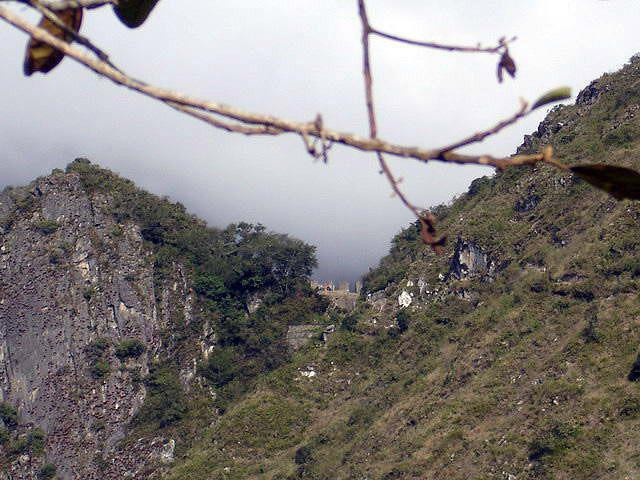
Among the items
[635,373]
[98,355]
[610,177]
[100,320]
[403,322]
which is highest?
[100,320]

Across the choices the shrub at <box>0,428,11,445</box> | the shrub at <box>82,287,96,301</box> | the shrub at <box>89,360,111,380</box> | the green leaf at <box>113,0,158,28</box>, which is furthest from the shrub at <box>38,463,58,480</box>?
the green leaf at <box>113,0,158,28</box>

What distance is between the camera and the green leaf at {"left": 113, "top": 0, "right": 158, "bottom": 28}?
1.29m

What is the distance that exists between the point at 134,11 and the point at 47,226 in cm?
2699

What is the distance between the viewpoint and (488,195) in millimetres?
24516

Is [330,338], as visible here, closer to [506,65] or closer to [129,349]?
[129,349]

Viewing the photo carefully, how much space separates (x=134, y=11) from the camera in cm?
131

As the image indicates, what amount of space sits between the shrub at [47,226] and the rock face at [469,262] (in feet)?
42.3

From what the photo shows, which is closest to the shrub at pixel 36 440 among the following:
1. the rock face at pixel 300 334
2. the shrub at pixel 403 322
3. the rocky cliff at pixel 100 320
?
the rocky cliff at pixel 100 320

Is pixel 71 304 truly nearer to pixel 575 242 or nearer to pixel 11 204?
pixel 11 204

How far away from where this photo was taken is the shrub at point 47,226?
2695 cm

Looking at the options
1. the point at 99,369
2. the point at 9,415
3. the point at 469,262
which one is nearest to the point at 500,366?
the point at 469,262

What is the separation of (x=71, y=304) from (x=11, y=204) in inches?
185

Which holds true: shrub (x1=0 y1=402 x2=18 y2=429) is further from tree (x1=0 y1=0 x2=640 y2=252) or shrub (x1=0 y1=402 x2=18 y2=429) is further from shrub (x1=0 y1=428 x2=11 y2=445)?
tree (x1=0 y1=0 x2=640 y2=252)

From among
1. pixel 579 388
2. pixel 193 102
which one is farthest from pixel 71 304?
pixel 193 102
